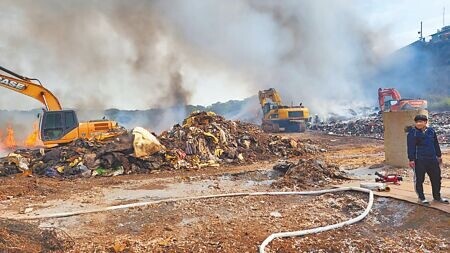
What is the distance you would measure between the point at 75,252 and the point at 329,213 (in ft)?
12.2

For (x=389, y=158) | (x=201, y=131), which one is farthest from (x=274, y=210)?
(x=201, y=131)

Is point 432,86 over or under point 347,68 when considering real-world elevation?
under

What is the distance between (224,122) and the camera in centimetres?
1553

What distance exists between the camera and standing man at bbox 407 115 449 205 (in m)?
5.88

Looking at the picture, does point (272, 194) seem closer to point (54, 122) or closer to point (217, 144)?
point (217, 144)

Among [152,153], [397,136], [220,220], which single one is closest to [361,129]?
Result: [397,136]

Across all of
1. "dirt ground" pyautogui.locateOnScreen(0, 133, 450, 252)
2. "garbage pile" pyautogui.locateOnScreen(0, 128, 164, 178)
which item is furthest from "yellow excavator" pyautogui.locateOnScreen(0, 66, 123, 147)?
"dirt ground" pyautogui.locateOnScreen(0, 133, 450, 252)

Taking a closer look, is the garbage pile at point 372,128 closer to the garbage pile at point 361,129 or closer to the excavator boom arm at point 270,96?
the garbage pile at point 361,129

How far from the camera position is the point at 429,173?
5.94 metres

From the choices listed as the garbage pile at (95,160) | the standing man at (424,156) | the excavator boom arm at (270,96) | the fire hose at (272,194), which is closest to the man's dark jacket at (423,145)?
the standing man at (424,156)

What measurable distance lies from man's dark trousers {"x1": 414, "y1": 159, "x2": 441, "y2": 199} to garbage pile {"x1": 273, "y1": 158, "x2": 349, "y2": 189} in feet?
7.49

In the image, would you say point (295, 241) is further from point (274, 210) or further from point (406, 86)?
point (406, 86)

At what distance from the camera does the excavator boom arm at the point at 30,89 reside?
13.8 m

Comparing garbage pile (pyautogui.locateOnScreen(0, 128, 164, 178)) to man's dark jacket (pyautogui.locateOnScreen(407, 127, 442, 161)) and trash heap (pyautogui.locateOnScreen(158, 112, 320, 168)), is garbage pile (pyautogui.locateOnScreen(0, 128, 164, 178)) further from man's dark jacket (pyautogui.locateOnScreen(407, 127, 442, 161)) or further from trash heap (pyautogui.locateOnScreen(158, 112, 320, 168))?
man's dark jacket (pyautogui.locateOnScreen(407, 127, 442, 161))
